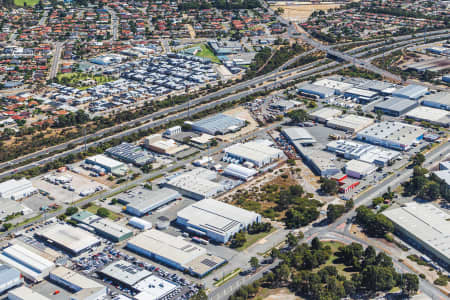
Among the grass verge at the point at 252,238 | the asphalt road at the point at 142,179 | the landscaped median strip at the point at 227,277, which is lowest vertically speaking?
the grass verge at the point at 252,238

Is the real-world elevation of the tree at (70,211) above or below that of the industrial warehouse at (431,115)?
above

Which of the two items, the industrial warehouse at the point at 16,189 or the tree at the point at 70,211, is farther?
the industrial warehouse at the point at 16,189

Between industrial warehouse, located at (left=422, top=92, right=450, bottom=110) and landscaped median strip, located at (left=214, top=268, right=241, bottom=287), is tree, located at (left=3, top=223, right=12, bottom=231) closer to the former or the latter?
landscaped median strip, located at (left=214, top=268, right=241, bottom=287)

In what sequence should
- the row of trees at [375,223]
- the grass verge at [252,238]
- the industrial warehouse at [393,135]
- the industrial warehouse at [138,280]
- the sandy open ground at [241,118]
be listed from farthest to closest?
the sandy open ground at [241,118]
the industrial warehouse at [393,135]
the row of trees at [375,223]
the grass verge at [252,238]
the industrial warehouse at [138,280]

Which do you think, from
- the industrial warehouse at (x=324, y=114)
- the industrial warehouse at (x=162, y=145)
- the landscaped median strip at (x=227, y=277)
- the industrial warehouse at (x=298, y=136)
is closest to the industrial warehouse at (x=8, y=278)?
the landscaped median strip at (x=227, y=277)

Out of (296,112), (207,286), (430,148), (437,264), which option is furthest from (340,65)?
(207,286)

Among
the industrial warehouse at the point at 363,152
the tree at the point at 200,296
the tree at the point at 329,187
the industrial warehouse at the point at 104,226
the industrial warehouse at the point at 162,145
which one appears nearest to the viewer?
the tree at the point at 200,296

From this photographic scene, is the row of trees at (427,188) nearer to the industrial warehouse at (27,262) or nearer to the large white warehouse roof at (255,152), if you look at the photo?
the large white warehouse roof at (255,152)

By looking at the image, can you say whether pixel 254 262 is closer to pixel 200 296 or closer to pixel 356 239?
pixel 200 296
